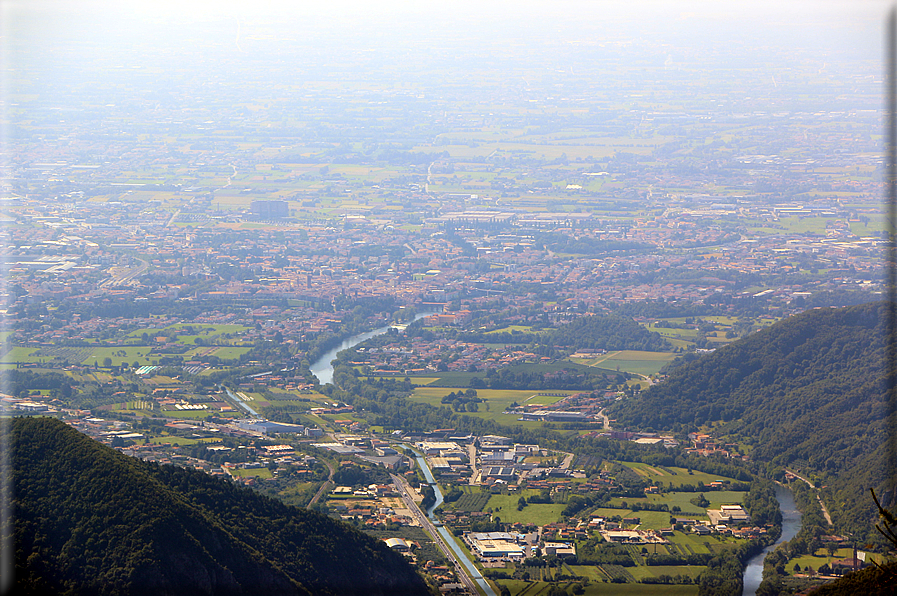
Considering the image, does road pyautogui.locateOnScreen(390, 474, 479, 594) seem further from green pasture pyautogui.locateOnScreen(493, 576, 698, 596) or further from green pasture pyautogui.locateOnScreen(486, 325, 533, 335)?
green pasture pyautogui.locateOnScreen(486, 325, 533, 335)

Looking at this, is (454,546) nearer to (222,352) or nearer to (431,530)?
(431,530)

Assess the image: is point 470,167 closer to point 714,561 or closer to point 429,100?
point 429,100

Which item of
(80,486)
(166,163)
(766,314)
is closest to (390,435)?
(80,486)

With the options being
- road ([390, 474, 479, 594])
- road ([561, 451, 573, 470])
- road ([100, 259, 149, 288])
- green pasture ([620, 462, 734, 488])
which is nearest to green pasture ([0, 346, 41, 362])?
road ([100, 259, 149, 288])

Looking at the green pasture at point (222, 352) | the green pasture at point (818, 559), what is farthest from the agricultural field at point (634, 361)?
the green pasture at point (818, 559)

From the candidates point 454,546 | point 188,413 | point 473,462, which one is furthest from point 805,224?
point 454,546
